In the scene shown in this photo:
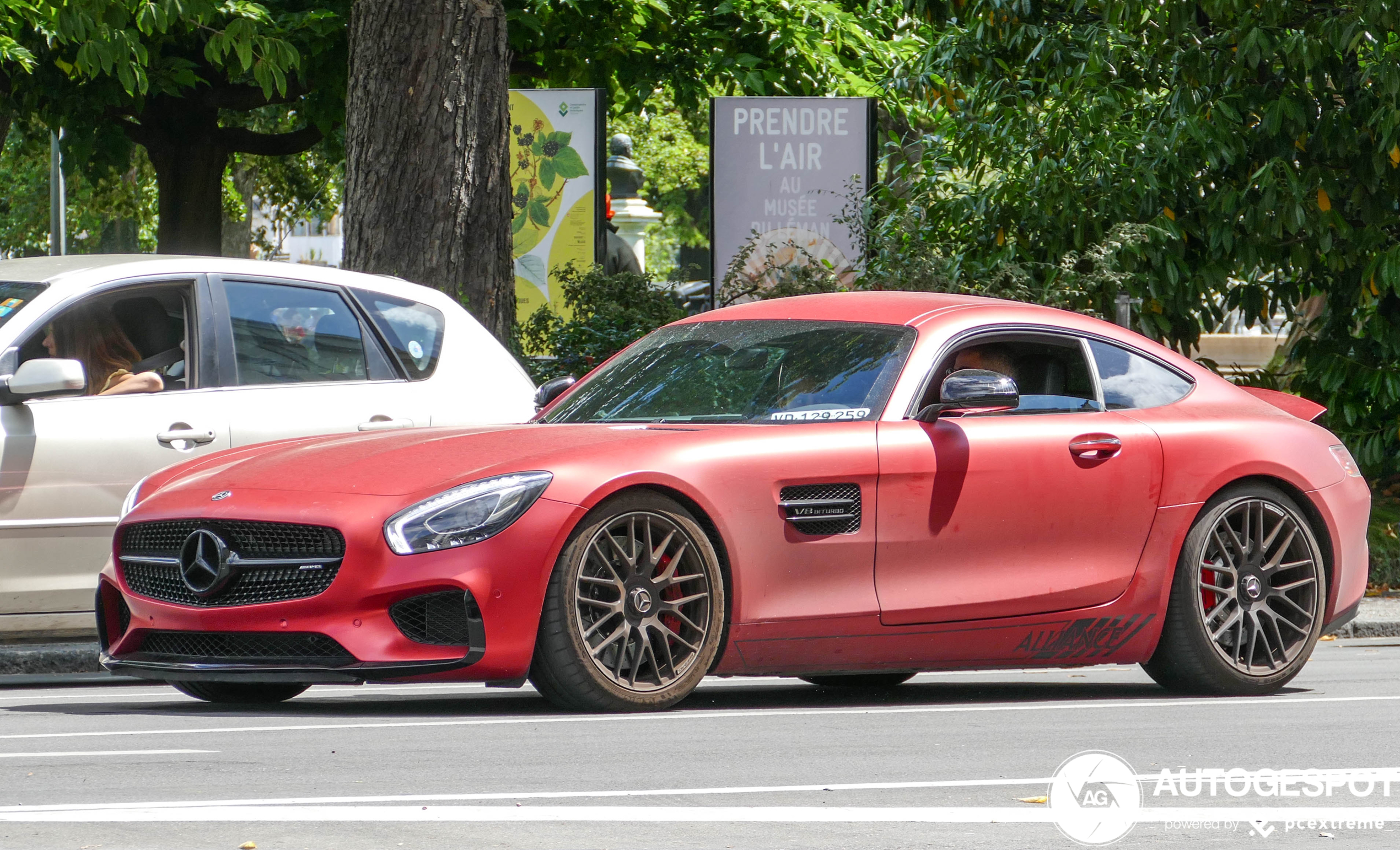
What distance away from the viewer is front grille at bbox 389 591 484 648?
6.12 m

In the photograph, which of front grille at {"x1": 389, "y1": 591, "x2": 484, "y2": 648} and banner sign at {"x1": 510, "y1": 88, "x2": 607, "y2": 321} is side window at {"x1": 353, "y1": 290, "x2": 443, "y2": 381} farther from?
banner sign at {"x1": 510, "y1": 88, "x2": 607, "y2": 321}

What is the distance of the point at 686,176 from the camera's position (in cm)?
5469

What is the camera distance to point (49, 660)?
906 cm

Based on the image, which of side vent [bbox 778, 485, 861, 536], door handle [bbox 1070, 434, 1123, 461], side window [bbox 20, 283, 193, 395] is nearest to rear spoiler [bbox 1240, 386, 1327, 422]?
door handle [bbox 1070, 434, 1123, 461]

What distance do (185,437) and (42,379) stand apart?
65cm

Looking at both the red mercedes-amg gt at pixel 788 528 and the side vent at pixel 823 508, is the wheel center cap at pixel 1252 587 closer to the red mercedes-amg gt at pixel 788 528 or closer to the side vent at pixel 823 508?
the red mercedes-amg gt at pixel 788 528

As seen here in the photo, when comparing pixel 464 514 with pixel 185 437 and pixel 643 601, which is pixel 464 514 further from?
pixel 185 437

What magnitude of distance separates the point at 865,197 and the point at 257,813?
10.2 m

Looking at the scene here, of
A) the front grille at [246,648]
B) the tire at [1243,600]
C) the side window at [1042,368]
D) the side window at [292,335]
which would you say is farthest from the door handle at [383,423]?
the tire at [1243,600]

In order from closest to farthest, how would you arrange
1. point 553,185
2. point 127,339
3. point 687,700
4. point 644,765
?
point 644,765
point 687,700
point 127,339
point 553,185

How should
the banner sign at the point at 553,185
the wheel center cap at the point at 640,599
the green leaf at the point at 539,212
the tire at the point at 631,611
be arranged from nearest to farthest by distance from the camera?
the tire at the point at 631,611
the wheel center cap at the point at 640,599
the banner sign at the point at 553,185
the green leaf at the point at 539,212

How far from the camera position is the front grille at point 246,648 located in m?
6.17

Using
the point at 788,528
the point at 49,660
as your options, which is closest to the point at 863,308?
the point at 788,528

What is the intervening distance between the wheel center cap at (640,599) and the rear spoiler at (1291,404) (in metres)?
2.97
